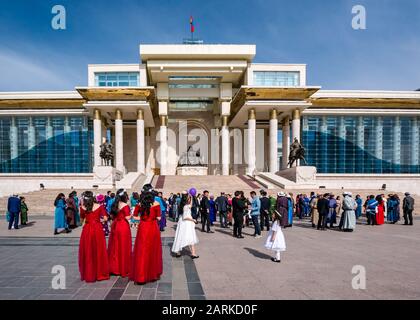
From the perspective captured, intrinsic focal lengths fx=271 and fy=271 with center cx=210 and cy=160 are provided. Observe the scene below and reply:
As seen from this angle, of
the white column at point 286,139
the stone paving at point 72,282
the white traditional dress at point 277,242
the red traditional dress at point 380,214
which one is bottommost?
the red traditional dress at point 380,214

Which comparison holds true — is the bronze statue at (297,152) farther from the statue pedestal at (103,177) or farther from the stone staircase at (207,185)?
the statue pedestal at (103,177)

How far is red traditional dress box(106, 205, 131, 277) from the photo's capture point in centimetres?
497

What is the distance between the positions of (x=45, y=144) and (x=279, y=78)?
3205cm

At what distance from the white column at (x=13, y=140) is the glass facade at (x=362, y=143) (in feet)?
126

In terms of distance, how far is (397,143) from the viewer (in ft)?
120

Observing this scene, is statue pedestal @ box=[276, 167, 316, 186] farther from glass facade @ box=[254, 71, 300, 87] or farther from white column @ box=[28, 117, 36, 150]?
white column @ box=[28, 117, 36, 150]

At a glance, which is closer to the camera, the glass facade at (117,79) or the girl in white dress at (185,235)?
the girl in white dress at (185,235)

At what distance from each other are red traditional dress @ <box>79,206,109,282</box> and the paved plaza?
16 centimetres

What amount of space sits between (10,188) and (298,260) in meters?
32.3

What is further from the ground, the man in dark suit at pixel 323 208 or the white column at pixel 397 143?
the white column at pixel 397 143

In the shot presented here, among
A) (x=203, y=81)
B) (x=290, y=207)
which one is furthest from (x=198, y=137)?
(x=290, y=207)

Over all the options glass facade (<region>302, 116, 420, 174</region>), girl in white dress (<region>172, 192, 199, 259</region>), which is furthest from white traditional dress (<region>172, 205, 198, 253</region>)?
glass facade (<region>302, 116, 420, 174</region>)

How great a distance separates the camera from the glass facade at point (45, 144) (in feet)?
117

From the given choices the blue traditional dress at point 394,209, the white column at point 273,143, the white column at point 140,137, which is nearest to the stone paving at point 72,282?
the blue traditional dress at point 394,209
